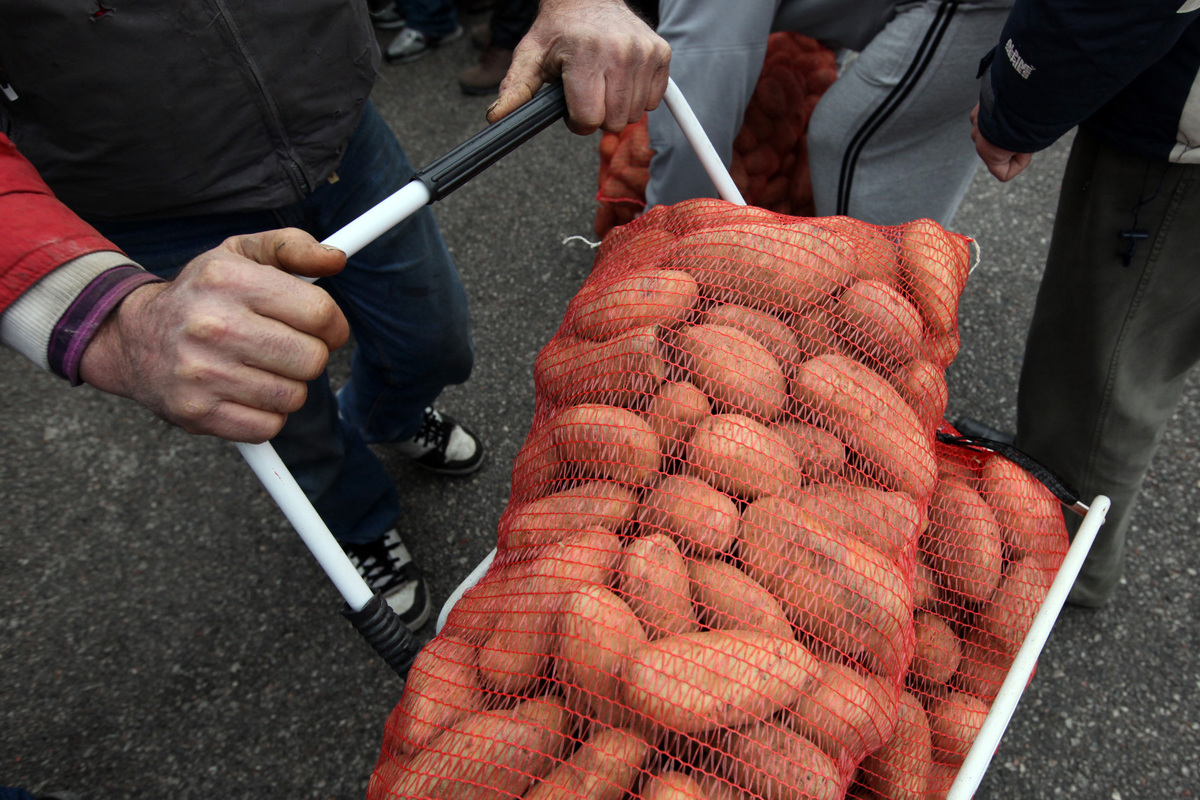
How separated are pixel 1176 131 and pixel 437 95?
9.38 feet

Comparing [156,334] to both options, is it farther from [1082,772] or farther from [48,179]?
[1082,772]

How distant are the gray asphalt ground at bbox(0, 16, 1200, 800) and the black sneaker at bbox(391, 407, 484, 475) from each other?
0.05m

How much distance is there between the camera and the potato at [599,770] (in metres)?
0.62

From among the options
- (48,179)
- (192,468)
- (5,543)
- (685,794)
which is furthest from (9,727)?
(685,794)

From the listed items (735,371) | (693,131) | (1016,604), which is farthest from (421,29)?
(1016,604)

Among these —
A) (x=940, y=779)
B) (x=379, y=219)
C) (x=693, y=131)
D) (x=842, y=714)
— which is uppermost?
(x=379, y=219)

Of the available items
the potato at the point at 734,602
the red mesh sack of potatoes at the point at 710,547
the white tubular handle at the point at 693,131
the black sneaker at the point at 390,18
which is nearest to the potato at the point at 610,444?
the red mesh sack of potatoes at the point at 710,547

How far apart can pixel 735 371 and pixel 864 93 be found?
3.17ft

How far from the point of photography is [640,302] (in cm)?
84

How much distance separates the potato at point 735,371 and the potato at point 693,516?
10cm

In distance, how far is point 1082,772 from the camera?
139 cm

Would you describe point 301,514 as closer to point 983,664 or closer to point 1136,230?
point 983,664

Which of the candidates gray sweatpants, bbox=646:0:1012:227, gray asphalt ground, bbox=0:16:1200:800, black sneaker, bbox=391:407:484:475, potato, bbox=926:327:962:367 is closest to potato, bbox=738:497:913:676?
potato, bbox=926:327:962:367

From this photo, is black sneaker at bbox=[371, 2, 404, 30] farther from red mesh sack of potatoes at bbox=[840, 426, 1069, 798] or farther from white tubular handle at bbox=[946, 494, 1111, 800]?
white tubular handle at bbox=[946, 494, 1111, 800]
